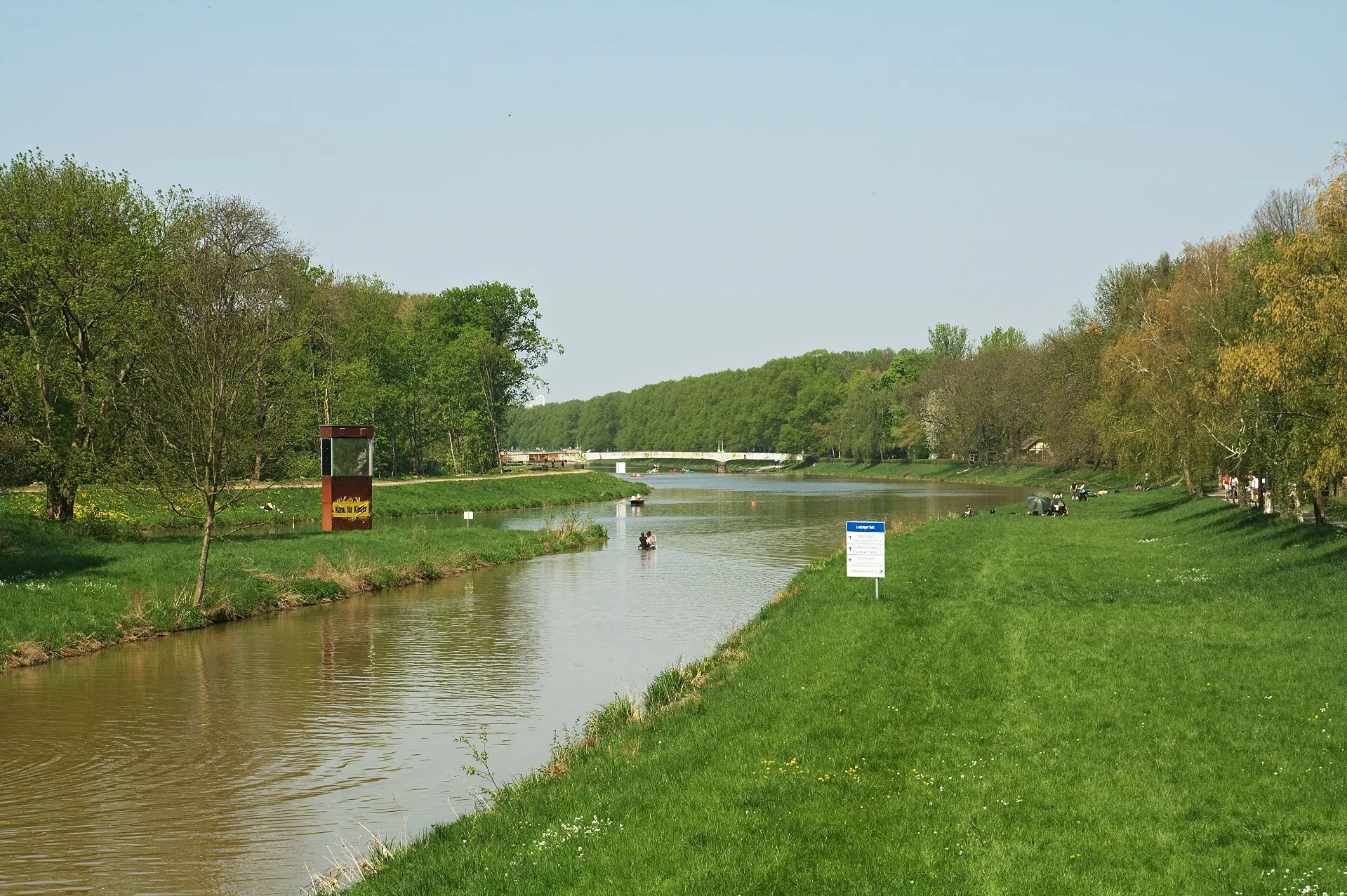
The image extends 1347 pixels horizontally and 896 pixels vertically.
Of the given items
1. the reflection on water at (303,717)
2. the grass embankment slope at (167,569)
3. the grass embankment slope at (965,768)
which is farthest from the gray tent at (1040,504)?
the grass embankment slope at (965,768)

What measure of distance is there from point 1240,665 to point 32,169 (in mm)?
48415

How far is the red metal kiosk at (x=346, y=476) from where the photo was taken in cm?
5462

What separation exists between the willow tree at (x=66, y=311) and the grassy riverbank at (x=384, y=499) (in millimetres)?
1822

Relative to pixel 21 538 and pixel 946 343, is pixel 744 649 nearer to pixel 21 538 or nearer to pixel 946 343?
pixel 21 538

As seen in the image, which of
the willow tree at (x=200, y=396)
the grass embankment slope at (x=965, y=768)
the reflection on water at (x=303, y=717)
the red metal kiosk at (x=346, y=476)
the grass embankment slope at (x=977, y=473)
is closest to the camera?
the grass embankment slope at (x=965, y=768)

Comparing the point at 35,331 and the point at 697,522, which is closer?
the point at 35,331

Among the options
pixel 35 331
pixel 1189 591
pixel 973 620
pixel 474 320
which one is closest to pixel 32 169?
pixel 35 331

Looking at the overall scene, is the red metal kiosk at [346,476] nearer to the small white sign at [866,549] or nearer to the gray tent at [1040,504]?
the small white sign at [866,549]

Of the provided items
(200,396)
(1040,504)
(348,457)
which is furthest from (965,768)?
(1040,504)

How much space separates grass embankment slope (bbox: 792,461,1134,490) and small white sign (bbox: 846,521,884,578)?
62779mm

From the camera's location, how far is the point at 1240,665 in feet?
62.2

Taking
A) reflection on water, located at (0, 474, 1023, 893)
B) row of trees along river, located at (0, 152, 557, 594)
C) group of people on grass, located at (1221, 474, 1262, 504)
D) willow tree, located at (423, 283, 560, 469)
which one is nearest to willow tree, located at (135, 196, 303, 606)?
row of trees along river, located at (0, 152, 557, 594)

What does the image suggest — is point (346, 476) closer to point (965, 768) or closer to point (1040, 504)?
point (1040, 504)

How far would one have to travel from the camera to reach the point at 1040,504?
6575cm
